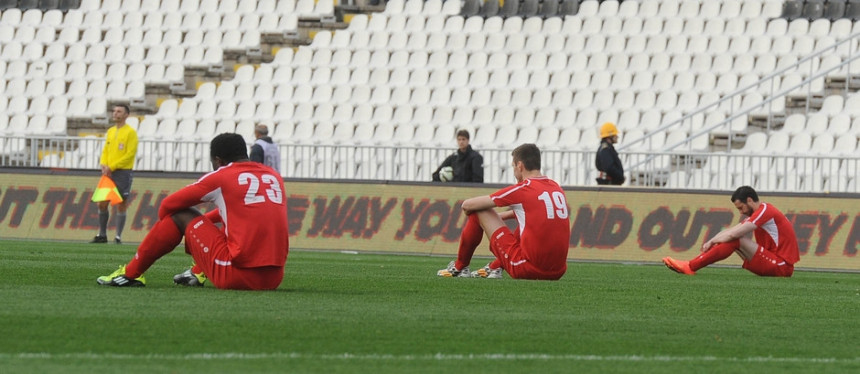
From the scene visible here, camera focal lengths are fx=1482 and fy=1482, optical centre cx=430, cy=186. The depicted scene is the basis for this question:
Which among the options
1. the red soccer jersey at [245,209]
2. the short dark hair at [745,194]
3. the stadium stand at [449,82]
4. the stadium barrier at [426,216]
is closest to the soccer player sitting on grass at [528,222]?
the red soccer jersey at [245,209]

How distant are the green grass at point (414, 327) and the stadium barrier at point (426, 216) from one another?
19.8ft

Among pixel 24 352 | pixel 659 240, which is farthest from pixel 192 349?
pixel 659 240

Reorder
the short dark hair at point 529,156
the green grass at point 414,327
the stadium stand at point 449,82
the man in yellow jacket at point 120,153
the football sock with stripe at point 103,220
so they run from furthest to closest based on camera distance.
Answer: the stadium stand at point 449,82
the football sock with stripe at point 103,220
the man in yellow jacket at point 120,153
the short dark hair at point 529,156
the green grass at point 414,327

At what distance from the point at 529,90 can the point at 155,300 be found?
19.6 metres

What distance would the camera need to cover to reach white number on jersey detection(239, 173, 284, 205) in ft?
33.8

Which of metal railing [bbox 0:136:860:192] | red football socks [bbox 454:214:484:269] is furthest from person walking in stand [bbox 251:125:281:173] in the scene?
red football socks [bbox 454:214:484:269]

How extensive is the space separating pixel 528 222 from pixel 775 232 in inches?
177

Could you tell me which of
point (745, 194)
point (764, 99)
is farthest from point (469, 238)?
point (764, 99)

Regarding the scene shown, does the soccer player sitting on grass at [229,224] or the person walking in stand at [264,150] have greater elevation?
the person walking in stand at [264,150]

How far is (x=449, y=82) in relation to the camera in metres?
29.8

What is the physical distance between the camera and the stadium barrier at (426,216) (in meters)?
19.2

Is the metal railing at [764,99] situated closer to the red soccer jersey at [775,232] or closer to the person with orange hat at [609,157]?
the person with orange hat at [609,157]

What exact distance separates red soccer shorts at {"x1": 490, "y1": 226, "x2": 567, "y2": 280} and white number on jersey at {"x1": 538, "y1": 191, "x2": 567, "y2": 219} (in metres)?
0.50

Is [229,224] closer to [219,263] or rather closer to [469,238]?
[219,263]
